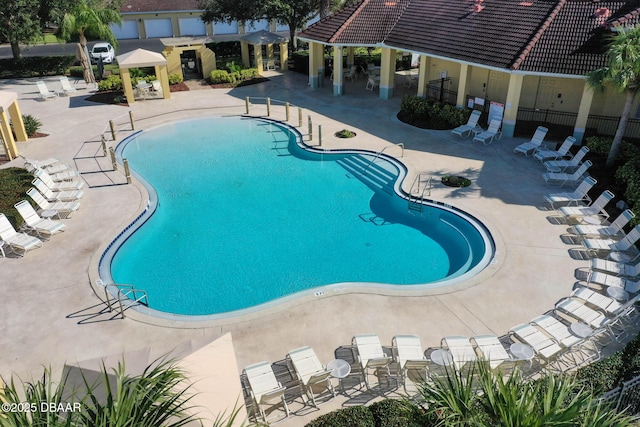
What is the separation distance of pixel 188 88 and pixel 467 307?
84.9ft

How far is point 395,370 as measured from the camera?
11.0m

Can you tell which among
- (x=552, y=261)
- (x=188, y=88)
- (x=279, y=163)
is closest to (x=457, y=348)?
(x=552, y=261)

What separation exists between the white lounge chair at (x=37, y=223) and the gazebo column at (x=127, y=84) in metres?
14.7

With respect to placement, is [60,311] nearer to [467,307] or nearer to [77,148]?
[467,307]

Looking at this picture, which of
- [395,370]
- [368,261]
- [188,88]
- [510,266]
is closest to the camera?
[395,370]

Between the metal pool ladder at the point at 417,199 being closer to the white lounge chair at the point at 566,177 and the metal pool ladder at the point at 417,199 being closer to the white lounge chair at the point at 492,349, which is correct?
the white lounge chair at the point at 566,177

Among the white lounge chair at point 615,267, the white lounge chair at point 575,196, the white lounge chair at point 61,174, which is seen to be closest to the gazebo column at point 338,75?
the white lounge chair at point 575,196

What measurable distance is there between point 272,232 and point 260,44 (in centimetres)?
2184

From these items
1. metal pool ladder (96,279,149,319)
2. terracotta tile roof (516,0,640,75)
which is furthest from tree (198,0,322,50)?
metal pool ladder (96,279,149,319)

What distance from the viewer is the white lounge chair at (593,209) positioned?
53.4ft

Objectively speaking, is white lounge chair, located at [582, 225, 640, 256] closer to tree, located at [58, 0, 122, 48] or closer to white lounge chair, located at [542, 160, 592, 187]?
white lounge chair, located at [542, 160, 592, 187]

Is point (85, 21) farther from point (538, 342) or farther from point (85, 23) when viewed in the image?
point (538, 342)

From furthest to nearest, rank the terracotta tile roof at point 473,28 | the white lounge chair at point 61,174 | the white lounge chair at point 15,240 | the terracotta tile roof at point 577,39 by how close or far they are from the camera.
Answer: the terracotta tile roof at point 473,28, the terracotta tile roof at point 577,39, the white lounge chair at point 61,174, the white lounge chair at point 15,240

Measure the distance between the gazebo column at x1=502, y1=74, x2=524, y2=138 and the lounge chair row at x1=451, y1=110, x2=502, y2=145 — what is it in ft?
1.02
